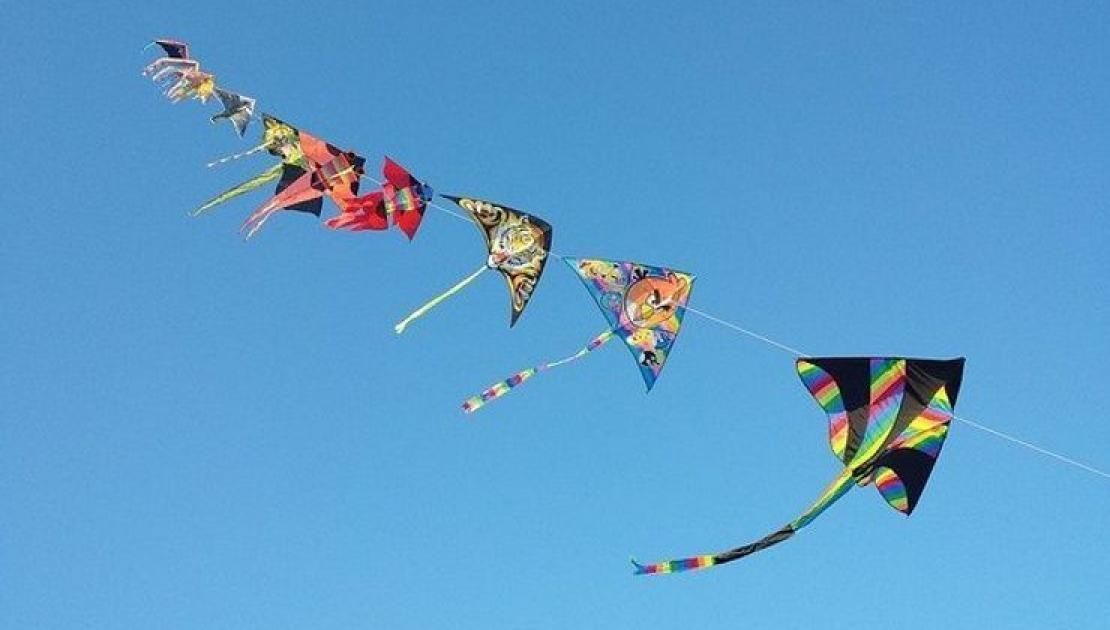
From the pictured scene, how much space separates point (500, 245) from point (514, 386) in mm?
1755

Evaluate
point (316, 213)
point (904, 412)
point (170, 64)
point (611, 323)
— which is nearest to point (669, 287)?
point (611, 323)

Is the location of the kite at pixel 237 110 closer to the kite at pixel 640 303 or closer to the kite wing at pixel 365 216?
the kite wing at pixel 365 216

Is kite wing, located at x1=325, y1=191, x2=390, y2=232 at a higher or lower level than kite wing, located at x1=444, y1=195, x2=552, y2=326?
higher

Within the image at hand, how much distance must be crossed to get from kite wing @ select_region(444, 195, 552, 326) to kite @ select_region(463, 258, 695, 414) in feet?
1.98

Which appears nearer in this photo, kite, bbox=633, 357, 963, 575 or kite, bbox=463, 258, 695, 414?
kite, bbox=633, 357, 963, 575

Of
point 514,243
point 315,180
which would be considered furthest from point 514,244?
point 315,180

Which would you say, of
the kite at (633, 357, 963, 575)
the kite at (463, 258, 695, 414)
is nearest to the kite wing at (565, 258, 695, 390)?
the kite at (463, 258, 695, 414)

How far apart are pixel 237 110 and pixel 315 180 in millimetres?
1600

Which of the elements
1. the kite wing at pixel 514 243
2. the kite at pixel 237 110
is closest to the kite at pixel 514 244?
the kite wing at pixel 514 243

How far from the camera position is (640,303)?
40.0ft

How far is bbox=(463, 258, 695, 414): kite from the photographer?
1212cm

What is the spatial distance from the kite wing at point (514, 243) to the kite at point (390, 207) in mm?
458

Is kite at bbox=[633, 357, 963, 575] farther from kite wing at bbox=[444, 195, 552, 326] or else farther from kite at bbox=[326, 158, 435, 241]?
kite at bbox=[326, 158, 435, 241]

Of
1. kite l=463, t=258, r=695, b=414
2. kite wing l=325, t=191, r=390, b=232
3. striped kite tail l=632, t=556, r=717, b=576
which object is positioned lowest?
striped kite tail l=632, t=556, r=717, b=576
